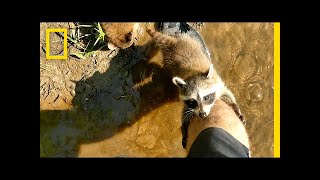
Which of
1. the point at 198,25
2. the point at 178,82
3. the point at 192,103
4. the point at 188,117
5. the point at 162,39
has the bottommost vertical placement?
the point at 188,117

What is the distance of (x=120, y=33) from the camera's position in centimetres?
346

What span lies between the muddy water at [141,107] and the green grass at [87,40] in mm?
182

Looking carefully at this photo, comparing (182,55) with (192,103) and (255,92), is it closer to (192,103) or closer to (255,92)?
(192,103)

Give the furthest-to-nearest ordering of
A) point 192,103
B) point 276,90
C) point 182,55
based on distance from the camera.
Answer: point 276,90 → point 182,55 → point 192,103

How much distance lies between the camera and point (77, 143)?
3.47 meters

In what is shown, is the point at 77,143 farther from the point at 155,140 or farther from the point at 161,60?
the point at 161,60

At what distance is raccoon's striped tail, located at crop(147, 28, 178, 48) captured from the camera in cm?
335

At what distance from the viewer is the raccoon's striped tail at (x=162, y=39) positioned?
3.35 meters

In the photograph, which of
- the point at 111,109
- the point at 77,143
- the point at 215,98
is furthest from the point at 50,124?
the point at 215,98

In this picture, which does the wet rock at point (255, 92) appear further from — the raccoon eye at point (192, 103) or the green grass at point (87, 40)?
the green grass at point (87, 40)

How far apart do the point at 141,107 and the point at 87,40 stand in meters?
0.64

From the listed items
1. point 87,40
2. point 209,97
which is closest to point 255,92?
point 209,97

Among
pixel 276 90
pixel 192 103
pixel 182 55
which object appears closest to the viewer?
pixel 192 103

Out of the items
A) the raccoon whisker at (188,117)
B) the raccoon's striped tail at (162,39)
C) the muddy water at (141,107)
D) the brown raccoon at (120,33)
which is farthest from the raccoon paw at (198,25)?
the raccoon whisker at (188,117)
